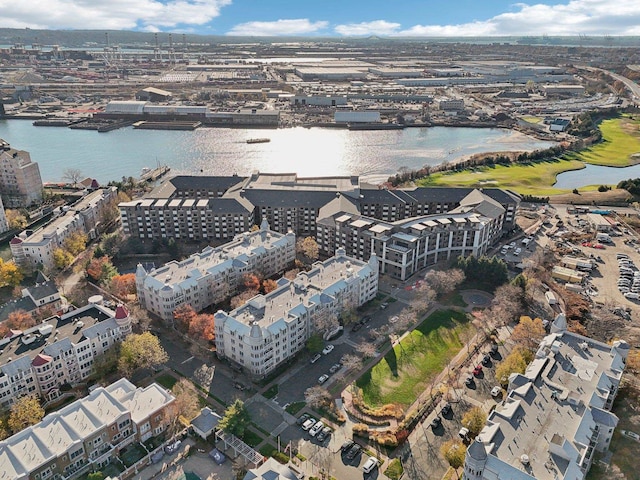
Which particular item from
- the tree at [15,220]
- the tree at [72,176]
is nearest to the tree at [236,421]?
the tree at [15,220]

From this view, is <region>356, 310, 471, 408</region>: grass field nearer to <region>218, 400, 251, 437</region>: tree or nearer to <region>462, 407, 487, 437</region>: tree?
<region>462, 407, 487, 437</region>: tree

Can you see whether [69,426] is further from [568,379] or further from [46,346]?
[568,379]

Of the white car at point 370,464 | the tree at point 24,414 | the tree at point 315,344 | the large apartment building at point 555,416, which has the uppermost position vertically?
the large apartment building at point 555,416

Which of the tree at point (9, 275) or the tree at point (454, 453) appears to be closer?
the tree at point (454, 453)

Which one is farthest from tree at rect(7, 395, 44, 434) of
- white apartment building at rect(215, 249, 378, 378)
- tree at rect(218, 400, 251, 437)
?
white apartment building at rect(215, 249, 378, 378)

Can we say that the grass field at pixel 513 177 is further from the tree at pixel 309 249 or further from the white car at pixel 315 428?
the white car at pixel 315 428

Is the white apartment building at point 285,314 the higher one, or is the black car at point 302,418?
the white apartment building at point 285,314

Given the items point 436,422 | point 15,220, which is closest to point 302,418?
point 436,422

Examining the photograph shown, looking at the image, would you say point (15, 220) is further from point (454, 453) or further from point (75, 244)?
point (454, 453)
